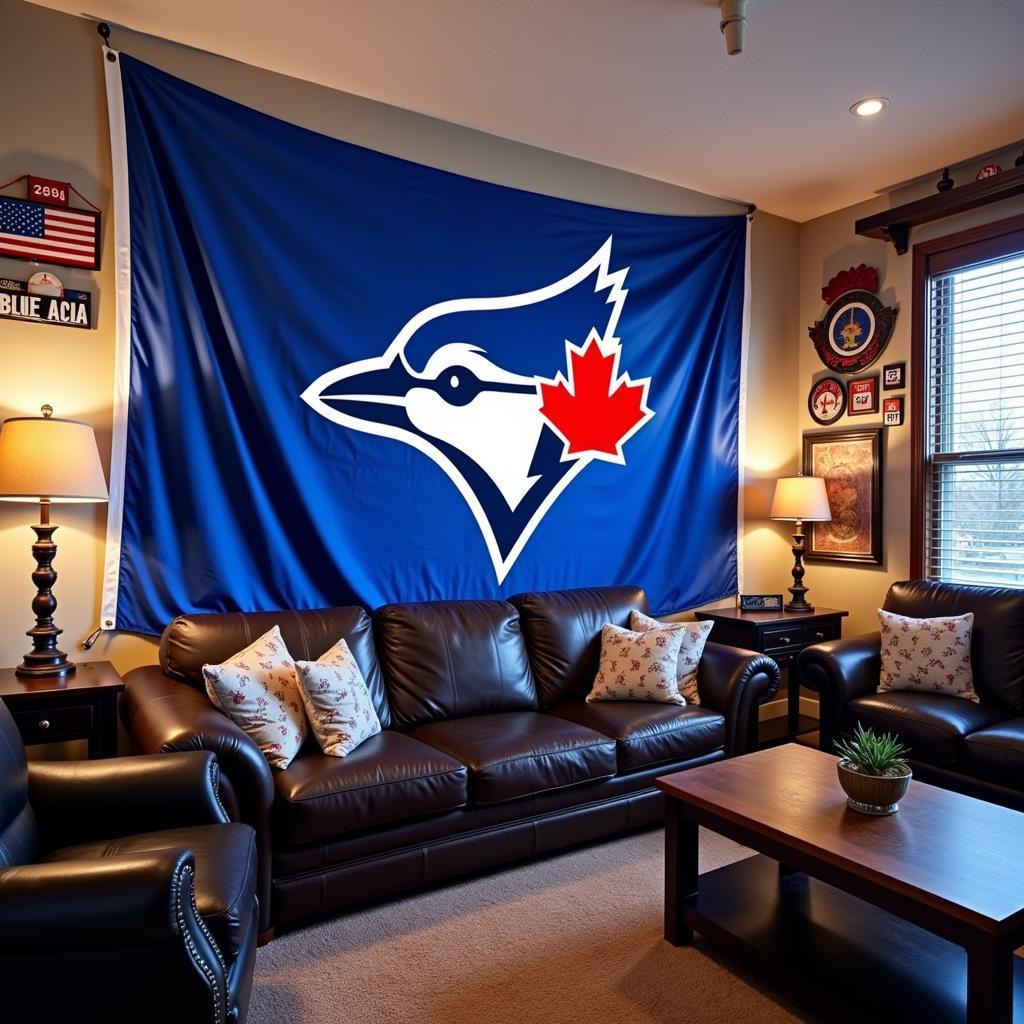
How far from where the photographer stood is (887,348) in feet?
14.0

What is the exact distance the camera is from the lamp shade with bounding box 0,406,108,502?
2.32m

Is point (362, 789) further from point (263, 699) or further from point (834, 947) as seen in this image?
point (834, 947)

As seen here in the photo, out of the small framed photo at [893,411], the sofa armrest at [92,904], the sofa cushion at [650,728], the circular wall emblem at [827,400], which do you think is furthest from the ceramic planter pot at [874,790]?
the circular wall emblem at [827,400]

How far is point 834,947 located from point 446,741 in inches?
53.3

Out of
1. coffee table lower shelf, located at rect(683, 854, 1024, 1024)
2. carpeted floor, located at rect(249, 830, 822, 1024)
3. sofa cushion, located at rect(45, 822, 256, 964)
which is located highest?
sofa cushion, located at rect(45, 822, 256, 964)

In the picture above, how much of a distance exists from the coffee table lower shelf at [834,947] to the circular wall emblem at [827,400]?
2.93 m

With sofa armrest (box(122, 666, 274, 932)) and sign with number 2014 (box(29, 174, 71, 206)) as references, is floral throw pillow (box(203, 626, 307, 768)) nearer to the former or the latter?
sofa armrest (box(122, 666, 274, 932))

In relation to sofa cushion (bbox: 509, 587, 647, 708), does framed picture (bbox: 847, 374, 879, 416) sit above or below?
above

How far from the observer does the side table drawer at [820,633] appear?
412 centimetres

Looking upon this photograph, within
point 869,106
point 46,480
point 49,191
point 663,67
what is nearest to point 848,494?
point 869,106

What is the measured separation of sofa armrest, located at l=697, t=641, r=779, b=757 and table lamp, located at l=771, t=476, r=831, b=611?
1.05 m

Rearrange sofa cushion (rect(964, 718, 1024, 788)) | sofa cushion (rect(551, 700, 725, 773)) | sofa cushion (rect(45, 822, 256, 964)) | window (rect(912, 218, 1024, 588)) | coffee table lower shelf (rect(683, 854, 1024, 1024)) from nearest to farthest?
sofa cushion (rect(45, 822, 256, 964)) < coffee table lower shelf (rect(683, 854, 1024, 1024)) < sofa cushion (rect(964, 718, 1024, 788)) < sofa cushion (rect(551, 700, 725, 773)) < window (rect(912, 218, 1024, 588))

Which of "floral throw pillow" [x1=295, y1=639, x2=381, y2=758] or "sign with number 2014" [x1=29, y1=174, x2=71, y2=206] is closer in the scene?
"floral throw pillow" [x1=295, y1=639, x2=381, y2=758]

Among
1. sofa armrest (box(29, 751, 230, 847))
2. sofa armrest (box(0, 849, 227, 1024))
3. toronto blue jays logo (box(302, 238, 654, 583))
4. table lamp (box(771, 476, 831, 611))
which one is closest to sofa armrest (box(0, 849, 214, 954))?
sofa armrest (box(0, 849, 227, 1024))
